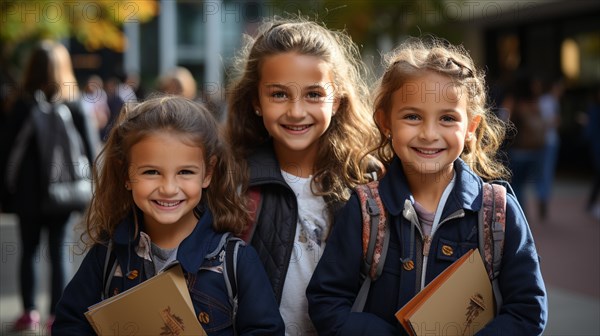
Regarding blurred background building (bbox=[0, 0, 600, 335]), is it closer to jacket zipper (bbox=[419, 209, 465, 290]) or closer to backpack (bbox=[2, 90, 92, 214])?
backpack (bbox=[2, 90, 92, 214])

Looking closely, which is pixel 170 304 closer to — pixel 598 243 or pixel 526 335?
pixel 526 335

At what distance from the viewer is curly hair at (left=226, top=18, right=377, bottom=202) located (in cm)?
273

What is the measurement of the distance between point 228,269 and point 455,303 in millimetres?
678

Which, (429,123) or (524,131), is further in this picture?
(524,131)

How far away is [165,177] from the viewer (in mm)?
2377

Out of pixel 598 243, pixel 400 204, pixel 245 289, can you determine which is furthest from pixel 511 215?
pixel 598 243

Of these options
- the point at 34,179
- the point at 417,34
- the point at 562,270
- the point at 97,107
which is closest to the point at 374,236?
the point at 34,179

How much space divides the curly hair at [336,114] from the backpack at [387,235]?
0.38 meters

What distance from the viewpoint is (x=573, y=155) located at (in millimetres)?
17578

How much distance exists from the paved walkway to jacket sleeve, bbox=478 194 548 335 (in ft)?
8.41

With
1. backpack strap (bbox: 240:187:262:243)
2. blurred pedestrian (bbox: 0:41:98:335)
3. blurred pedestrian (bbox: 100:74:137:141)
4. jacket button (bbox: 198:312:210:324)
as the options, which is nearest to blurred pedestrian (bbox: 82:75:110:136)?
blurred pedestrian (bbox: 100:74:137:141)

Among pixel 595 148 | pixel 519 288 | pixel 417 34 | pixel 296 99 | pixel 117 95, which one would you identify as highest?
pixel 417 34

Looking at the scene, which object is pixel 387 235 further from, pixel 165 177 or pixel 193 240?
pixel 165 177

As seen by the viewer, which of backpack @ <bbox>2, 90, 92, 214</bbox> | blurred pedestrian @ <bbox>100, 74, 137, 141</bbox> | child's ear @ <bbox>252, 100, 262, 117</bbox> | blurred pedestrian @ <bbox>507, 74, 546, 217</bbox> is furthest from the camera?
blurred pedestrian @ <bbox>100, 74, 137, 141</bbox>
